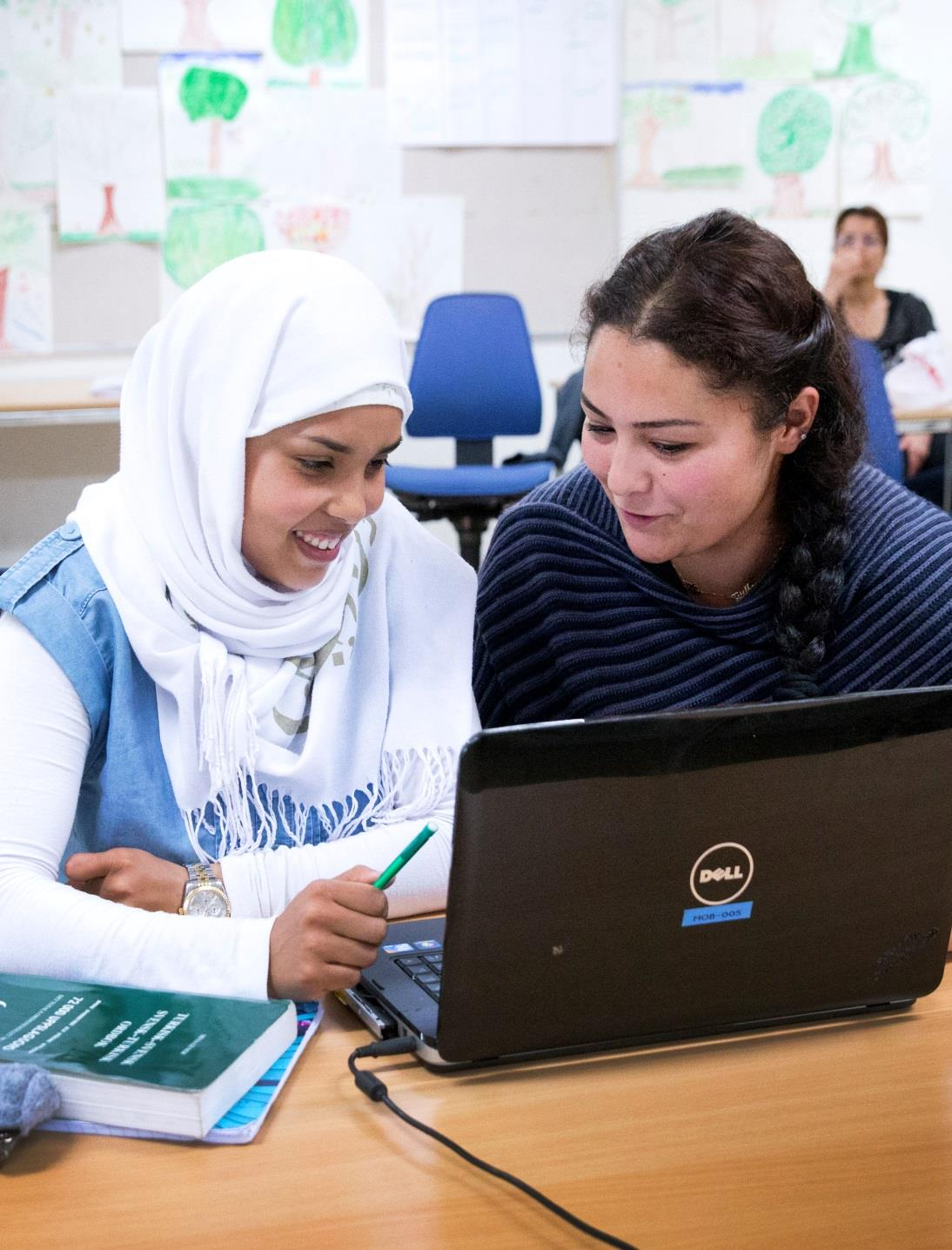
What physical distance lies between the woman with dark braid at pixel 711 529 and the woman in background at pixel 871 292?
3.25 m

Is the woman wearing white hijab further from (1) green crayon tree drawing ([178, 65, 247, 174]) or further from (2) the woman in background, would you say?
(2) the woman in background

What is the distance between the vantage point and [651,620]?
1536mm

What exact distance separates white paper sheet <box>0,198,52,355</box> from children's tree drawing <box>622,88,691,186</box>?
1949 mm

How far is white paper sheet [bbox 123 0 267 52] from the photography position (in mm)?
4227

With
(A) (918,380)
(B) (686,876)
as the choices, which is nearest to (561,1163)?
(B) (686,876)

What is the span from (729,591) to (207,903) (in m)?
0.70

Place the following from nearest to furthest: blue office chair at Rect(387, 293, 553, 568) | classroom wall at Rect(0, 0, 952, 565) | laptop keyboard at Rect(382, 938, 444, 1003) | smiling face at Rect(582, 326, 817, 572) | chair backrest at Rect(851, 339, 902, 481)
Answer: laptop keyboard at Rect(382, 938, 444, 1003) < smiling face at Rect(582, 326, 817, 572) < chair backrest at Rect(851, 339, 902, 481) < blue office chair at Rect(387, 293, 553, 568) < classroom wall at Rect(0, 0, 952, 565)

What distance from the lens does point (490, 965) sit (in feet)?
2.66

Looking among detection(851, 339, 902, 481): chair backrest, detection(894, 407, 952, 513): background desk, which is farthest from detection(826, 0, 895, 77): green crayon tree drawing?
detection(851, 339, 902, 481): chair backrest

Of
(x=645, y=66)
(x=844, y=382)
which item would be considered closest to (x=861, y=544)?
(x=844, y=382)

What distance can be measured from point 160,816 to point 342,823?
0.60 ft

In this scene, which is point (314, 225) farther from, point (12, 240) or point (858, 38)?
point (858, 38)

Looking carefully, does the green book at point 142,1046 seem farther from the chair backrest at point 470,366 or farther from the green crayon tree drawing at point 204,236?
the green crayon tree drawing at point 204,236

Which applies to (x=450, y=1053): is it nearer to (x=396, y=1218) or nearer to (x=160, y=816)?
(x=396, y=1218)
